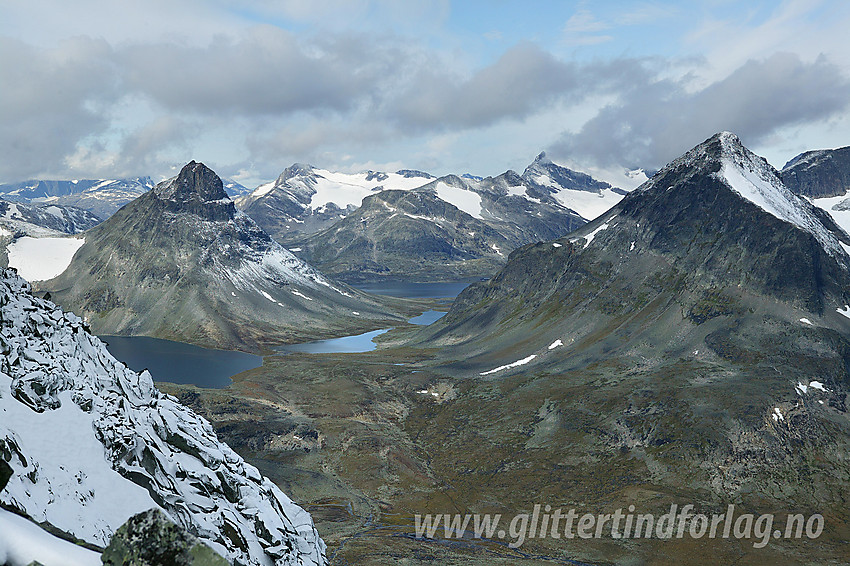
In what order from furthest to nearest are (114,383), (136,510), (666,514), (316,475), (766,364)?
(766,364)
(316,475)
(666,514)
(114,383)
(136,510)

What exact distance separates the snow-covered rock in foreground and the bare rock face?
831 cm

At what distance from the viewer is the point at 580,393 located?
456ft

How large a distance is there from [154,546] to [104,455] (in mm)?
18775

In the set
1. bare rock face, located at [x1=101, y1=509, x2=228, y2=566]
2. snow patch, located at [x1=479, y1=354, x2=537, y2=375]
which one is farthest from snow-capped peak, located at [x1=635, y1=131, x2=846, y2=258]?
bare rock face, located at [x1=101, y1=509, x2=228, y2=566]

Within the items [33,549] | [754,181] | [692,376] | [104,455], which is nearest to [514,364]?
[692,376]

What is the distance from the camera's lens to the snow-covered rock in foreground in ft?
78.1

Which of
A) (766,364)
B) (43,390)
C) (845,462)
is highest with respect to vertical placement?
(766,364)

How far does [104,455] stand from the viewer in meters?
28.8

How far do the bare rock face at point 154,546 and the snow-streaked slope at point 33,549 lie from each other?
230cm

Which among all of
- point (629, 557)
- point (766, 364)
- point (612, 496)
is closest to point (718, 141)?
point (766, 364)

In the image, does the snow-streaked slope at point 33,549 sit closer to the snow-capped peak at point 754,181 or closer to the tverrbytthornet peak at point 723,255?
the tverrbytthornet peak at point 723,255

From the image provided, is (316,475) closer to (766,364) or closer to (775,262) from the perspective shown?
(766,364)

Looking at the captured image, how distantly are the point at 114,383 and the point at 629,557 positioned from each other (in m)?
73.5

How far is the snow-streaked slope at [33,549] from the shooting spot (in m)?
14.1
